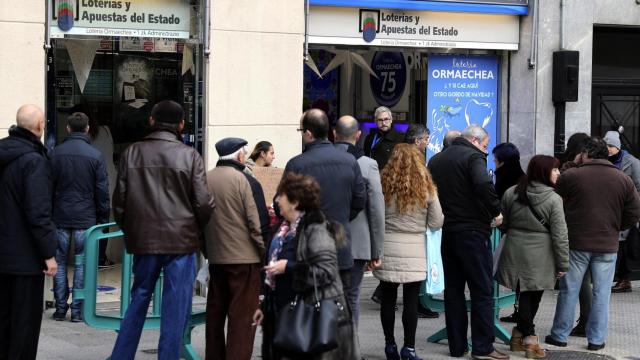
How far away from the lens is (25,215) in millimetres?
7441

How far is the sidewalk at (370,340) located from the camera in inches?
356

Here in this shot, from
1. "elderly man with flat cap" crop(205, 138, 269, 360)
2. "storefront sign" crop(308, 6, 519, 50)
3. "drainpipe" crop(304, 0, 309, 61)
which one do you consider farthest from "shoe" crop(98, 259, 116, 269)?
"elderly man with flat cap" crop(205, 138, 269, 360)

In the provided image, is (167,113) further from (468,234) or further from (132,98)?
(132,98)

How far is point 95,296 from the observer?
7.89 metres

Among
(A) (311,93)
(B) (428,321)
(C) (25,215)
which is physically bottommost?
(B) (428,321)

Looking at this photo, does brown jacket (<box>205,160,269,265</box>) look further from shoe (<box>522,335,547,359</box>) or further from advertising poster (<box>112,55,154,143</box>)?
advertising poster (<box>112,55,154,143</box>)

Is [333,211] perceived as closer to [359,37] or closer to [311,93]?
[359,37]

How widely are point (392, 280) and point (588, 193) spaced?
200 centimetres

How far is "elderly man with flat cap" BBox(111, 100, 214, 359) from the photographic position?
7332 millimetres

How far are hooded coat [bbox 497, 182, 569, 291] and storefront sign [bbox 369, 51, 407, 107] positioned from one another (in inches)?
180

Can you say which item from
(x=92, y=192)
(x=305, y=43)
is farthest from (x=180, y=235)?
(x=305, y=43)

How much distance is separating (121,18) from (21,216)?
12.8 ft

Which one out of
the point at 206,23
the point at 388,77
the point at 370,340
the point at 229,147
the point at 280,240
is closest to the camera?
the point at 280,240

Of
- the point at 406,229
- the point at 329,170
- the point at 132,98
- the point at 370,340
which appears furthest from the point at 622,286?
the point at 329,170
